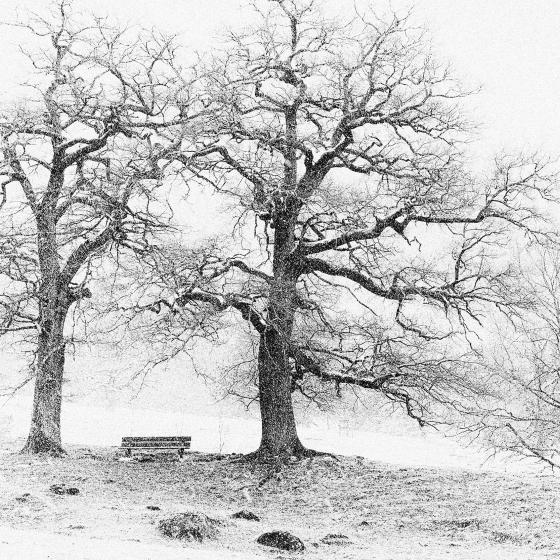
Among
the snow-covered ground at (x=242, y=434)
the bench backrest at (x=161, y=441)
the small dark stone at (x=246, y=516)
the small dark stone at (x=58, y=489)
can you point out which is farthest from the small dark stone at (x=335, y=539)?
the snow-covered ground at (x=242, y=434)

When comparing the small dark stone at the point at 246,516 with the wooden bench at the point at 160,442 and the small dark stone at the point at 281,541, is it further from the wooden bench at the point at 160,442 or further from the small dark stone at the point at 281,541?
the wooden bench at the point at 160,442

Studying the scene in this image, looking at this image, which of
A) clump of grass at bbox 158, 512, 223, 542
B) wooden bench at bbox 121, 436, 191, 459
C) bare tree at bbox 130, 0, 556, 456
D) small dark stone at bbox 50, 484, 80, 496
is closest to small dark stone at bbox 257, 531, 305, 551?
clump of grass at bbox 158, 512, 223, 542

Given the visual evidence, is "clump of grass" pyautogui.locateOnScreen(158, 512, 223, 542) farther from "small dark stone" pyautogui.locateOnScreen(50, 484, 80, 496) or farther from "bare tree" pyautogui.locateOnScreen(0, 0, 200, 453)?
"bare tree" pyautogui.locateOnScreen(0, 0, 200, 453)

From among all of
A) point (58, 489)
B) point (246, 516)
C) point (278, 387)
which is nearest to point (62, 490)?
point (58, 489)

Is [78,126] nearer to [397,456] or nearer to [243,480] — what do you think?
[243,480]

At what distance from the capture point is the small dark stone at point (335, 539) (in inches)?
390

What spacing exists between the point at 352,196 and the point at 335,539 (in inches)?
363

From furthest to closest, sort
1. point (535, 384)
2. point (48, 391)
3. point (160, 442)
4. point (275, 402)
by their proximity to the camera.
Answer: point (160, 442) → point (48, 391) → point (275, 402) → point (535, 384)

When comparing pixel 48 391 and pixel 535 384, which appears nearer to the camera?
pixel 535 384

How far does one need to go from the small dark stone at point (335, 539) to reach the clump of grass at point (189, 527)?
1.56m

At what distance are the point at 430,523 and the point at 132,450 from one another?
9266mm

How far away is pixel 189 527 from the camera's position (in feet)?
30.2

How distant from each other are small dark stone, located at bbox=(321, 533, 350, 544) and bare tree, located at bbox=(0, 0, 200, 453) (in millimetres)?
7101

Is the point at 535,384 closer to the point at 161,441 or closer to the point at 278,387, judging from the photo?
the point at 278,387
